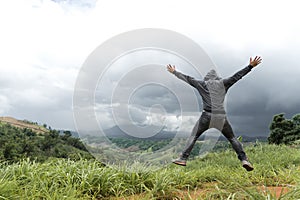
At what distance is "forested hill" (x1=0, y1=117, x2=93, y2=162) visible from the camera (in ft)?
91.3

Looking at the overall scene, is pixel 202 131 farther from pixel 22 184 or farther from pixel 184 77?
pixel 22 184

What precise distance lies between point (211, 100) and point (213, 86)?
0.28 m

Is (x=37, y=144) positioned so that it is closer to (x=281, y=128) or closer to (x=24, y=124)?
(x=24, y=124)

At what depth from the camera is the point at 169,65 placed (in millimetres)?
6301

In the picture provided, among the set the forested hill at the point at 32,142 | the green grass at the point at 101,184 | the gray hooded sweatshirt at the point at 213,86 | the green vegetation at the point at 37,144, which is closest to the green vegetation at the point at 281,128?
the forested hill at the point at 32,142

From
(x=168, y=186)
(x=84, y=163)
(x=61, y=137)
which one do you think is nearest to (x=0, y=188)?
(x=84, y=163)

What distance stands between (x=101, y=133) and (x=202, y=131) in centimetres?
195

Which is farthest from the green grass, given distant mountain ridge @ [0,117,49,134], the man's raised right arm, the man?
distant mountain ridge @ [0,117,49,134]

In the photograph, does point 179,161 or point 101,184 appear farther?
point 179,161

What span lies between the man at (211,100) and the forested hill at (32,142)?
18.5 m

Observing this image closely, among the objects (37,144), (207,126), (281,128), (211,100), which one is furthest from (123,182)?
(37,144)

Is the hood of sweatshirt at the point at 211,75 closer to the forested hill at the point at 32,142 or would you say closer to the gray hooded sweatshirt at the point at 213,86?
the gray hooded sweatshirt at the point at 213,86

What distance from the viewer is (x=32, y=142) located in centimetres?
3266

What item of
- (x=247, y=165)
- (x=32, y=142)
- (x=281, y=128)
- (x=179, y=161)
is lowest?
(x=247, y=165)
